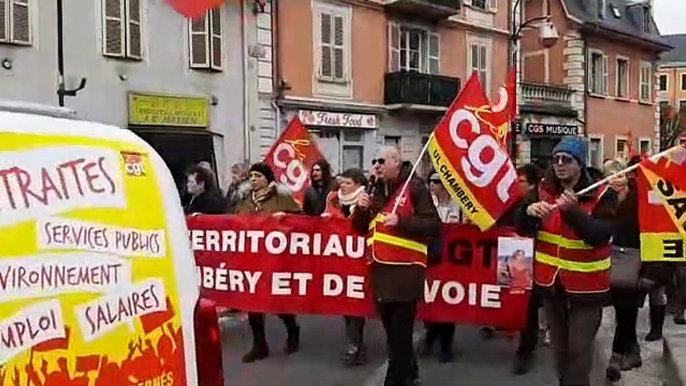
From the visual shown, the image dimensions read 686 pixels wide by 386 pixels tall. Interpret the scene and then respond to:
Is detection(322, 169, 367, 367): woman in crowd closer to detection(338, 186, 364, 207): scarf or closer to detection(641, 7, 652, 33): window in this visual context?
detection(338, 186, 364, 207): scarf

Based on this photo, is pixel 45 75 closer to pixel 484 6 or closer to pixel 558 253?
pixel 558 253

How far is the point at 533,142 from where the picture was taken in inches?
1361

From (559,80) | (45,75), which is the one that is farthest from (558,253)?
(559,80)

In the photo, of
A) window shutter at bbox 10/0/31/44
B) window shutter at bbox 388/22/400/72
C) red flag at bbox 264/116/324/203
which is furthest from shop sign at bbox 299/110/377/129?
red flag at bbox 264/116/324/203

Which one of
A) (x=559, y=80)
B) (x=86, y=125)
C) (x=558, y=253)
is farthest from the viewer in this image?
(x=559, y=80)

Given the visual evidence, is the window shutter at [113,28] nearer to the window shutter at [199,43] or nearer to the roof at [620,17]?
the window shutter at [199,43]

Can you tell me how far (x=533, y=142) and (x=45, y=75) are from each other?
20345mm

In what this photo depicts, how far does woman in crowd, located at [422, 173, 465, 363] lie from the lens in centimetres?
830

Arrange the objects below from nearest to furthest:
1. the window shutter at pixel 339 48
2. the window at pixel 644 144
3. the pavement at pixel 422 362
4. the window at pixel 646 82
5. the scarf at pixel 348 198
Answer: the pavement at pixel 422 362 → the scarf at pixel 348 198 → the window shutter at pixel 339 48 → the window at pixel 644 144 → the window at pixel 646 82

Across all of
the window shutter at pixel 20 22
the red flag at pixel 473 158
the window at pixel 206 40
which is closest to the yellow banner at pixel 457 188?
the red flag at pixel 473 158

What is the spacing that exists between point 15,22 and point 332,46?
9455 mm

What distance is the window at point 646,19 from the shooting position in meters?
44.1

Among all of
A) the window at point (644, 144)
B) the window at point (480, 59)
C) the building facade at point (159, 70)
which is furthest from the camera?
the window at point (644, 144)

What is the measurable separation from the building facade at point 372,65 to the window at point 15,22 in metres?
7.07
